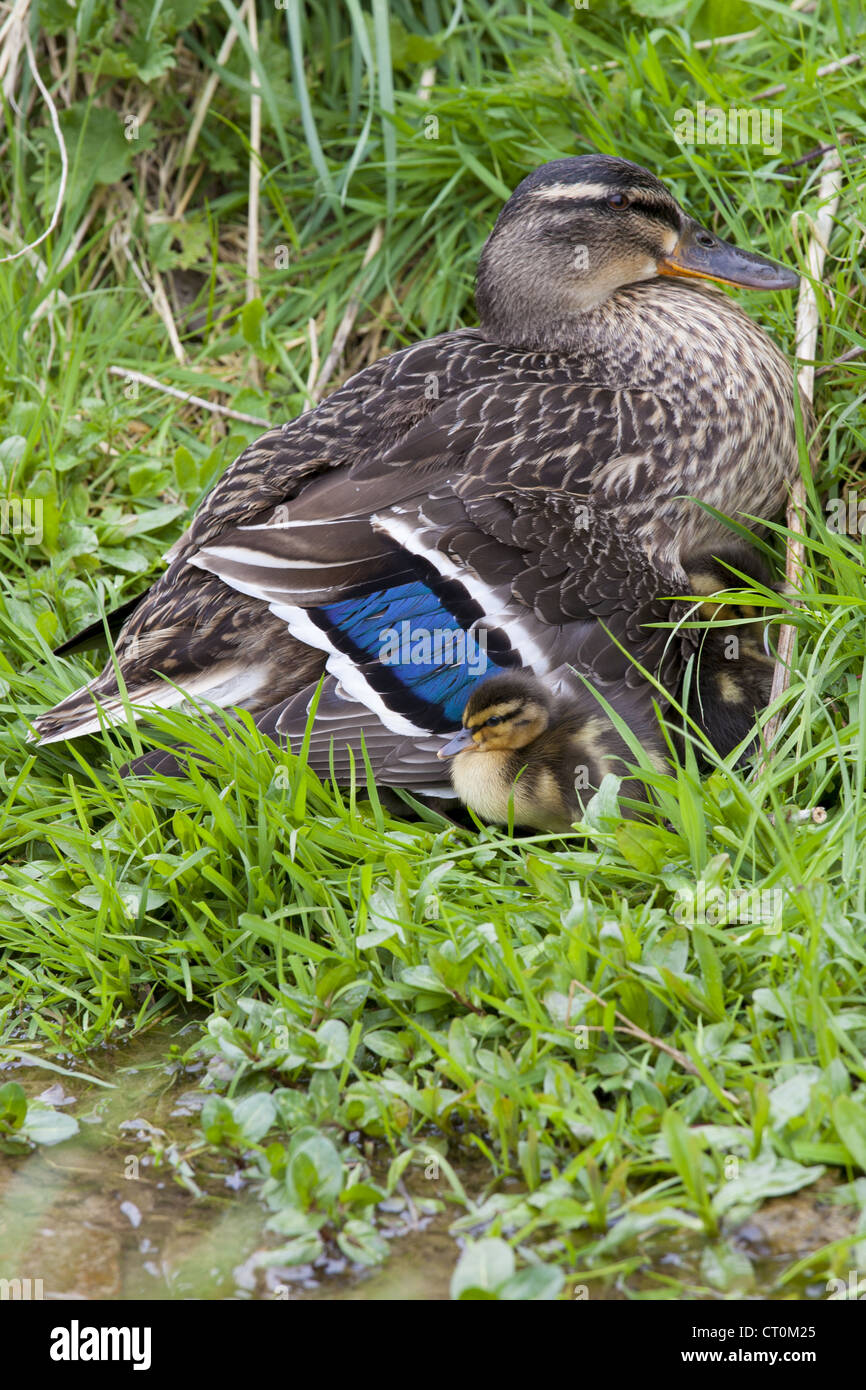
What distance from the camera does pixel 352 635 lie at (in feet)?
7.96

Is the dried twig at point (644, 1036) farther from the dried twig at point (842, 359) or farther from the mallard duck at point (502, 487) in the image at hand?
the dried twig at point (842, 359)

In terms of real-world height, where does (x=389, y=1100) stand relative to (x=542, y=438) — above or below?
below

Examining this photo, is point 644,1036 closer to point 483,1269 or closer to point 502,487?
point 483,1269

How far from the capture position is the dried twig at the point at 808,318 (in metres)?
2.62

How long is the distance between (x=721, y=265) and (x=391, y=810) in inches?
51.7

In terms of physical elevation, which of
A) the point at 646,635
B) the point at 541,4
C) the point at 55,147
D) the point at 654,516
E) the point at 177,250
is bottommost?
the point at 646,635

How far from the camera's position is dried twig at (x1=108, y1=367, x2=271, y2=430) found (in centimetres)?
343

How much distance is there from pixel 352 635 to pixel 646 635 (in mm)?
502

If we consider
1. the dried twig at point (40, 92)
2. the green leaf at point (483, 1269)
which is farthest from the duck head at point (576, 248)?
the green leaf at point (483, 1269)

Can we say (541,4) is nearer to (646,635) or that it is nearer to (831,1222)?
(646,635)

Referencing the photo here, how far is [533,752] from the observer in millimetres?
2338

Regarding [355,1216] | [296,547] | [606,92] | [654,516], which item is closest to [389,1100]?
[355,1216]

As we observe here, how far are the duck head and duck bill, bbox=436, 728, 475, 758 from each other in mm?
907

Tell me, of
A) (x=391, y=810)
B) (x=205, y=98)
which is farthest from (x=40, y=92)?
(x=391, y=810)
